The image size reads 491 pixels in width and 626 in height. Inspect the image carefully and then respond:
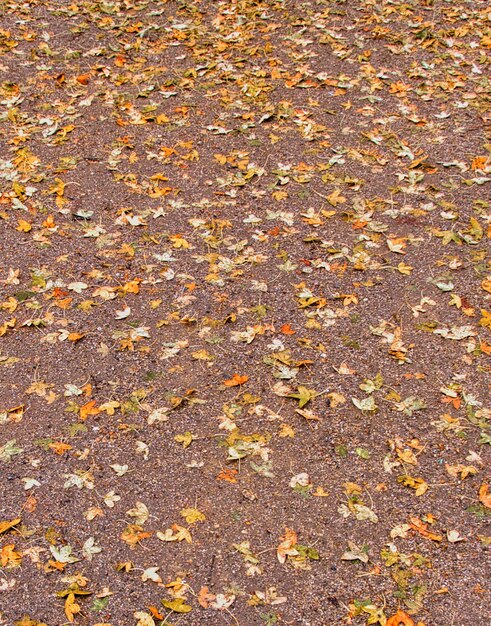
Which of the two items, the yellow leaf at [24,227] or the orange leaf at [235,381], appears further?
the yellow leaf at [24,227]

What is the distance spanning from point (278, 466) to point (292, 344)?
32.5 inches

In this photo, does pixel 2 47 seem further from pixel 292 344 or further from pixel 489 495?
pixel 489 495

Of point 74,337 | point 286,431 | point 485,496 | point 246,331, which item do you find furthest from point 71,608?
point 485,496

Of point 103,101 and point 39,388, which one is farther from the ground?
point 103,101

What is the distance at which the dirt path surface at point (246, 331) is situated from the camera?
3047mm

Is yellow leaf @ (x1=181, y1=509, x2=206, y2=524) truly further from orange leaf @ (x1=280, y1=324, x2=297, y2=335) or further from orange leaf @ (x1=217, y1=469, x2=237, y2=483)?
Answer: orange leaf @ (x1=280, y1=324, x2=297, y2=335)

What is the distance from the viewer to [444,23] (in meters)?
7.28

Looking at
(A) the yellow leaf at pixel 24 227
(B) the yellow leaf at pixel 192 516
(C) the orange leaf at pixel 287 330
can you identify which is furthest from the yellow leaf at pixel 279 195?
(B) the yellow leaf at pixel 192 516

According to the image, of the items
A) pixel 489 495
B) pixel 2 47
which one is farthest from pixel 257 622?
pixel 2 47

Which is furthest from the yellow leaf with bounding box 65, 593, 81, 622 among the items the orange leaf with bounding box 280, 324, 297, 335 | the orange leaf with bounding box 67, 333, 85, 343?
the orange leaf with bounding box 280, 324, 297, 335

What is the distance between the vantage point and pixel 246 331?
412cm

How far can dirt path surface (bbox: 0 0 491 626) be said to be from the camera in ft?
10.00

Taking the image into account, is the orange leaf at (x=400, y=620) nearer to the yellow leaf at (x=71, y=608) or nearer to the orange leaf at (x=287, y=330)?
the yellow leaf at (x=71, y=608)

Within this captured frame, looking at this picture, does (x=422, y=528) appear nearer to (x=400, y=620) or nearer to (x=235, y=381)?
(x=400, y=620)
